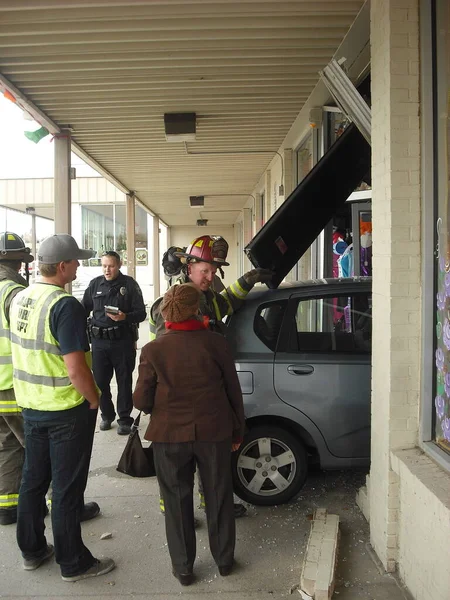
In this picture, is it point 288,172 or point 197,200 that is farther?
point 197,200

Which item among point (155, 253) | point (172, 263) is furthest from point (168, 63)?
point (155, 253)

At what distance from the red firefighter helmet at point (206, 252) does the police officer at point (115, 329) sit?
6.40ft

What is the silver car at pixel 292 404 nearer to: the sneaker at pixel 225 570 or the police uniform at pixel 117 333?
the sneaker at pixel 225 570

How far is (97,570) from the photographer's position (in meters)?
3.39

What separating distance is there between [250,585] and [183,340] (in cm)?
148

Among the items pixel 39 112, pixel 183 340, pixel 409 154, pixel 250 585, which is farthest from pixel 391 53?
pixel 39 112

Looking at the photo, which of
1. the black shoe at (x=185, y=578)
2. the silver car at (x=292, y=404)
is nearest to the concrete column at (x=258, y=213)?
the silver car at (x=292, y=404)

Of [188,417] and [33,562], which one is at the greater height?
[188,417]

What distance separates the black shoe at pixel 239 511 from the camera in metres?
4.13

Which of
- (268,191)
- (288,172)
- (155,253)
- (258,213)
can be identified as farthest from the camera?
(155,253)

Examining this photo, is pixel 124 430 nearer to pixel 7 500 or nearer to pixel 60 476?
pixel 7 500

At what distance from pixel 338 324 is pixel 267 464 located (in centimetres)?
121

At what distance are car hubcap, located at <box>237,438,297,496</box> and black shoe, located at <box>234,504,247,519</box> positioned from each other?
0.46ft

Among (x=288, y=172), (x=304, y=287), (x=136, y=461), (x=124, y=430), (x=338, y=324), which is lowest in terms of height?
(x=124, y=430)
